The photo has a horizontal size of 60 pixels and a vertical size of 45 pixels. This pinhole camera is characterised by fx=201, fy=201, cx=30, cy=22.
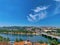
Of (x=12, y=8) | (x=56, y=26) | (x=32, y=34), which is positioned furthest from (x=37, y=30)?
(x=12, y=8)

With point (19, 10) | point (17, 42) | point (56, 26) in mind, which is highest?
point (19, 10)

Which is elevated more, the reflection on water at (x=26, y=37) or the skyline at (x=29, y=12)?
the skyline at (x=29, y=12)

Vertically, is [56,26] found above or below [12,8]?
below

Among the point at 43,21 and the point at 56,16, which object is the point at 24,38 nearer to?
the point at 43,21

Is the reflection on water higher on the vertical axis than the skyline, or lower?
lower

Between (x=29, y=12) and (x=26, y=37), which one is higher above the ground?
(x=29, y=12)

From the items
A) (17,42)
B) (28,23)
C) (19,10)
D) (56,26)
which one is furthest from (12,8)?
(56,26)

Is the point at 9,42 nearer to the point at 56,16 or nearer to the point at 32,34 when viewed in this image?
the point at 32,34
